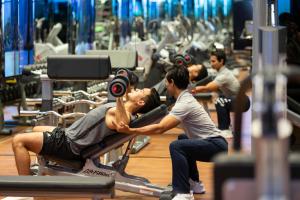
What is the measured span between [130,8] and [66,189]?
9.12m

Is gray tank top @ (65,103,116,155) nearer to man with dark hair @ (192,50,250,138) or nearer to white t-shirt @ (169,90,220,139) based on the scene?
white t-shirt @ (169,90,220,139)

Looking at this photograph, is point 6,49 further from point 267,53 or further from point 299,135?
point 267,53

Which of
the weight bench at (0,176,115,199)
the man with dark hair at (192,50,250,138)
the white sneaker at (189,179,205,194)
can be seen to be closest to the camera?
the weight bench at (0,176,115,199)

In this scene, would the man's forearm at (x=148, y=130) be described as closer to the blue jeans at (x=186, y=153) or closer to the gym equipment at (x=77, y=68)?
the blue jeans at (x=186, y=153)

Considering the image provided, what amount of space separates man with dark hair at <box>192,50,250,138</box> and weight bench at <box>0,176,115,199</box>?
470 centimetres

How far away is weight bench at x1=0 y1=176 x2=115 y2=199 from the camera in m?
3.62

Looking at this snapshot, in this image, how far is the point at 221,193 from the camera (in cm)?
195

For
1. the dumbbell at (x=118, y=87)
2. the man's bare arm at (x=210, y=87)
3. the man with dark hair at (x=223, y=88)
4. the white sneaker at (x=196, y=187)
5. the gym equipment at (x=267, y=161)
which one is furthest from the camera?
the man with dark hair at (x=223, y=88)

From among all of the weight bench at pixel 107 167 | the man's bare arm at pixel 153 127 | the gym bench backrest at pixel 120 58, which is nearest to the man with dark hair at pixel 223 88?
the gym bench backrest at pixel 120 58

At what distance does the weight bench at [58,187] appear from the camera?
362cm

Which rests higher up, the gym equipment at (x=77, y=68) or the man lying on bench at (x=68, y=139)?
the gym equipment at (x=77, y=68)

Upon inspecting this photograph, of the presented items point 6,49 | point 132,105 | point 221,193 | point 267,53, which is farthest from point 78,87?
point 221,193

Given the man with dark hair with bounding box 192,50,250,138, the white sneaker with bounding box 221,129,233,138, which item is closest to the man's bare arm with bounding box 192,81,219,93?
the man with dark hair with bounding box 192,50,250,138

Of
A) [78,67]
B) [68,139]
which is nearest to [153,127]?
[68,139]
